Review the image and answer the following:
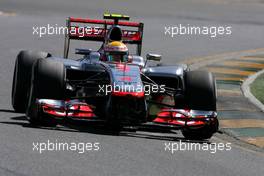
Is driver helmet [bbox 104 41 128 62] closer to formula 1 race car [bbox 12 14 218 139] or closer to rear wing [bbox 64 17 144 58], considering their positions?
formula 1 race car [bbox 12 14 218 139]

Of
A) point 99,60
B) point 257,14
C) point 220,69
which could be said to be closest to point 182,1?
point 257,14

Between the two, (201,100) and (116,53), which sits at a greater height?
(116,53)

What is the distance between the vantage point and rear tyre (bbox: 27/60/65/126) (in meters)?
12.0

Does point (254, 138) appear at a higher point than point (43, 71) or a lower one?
lower

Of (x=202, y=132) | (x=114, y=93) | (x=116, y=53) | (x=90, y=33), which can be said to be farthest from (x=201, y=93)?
(x=90, y=33)

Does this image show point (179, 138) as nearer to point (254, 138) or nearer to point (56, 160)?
point (254, 138)

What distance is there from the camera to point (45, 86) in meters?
12.0

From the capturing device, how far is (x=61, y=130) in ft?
39.1

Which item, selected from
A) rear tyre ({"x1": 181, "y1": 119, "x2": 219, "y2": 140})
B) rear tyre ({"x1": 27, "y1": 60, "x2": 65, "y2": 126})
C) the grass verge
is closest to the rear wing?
the grass verge

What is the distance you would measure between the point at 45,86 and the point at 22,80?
1.08m

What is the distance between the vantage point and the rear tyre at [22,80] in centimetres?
1302

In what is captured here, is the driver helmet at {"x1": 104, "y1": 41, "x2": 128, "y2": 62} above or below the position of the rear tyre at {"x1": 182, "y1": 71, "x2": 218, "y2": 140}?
above

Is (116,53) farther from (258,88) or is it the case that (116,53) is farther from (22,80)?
(258,88)

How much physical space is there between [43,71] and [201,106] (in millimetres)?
2060
